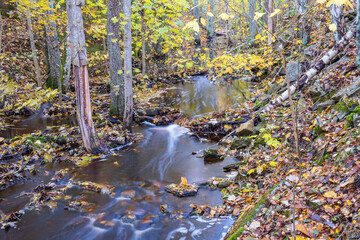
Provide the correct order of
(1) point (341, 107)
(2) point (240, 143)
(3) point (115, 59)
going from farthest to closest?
(3) point (115, 59) → (2) point (240, 143) → (1) point (341, 107)

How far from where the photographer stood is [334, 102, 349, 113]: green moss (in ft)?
14.7

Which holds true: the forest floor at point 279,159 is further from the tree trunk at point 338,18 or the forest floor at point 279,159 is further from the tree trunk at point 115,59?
the tree trunk at point 115,59

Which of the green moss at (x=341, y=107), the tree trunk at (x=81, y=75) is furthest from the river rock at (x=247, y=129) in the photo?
the tree trunk at (x=81, y=75)

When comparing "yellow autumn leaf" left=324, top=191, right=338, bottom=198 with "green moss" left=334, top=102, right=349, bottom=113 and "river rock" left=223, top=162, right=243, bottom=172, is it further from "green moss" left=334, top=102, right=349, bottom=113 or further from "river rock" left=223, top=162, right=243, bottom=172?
"river rock" left=223, top=162, right=243, bottom=172

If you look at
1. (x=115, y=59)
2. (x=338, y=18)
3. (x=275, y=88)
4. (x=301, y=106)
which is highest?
(x=338, y=18)

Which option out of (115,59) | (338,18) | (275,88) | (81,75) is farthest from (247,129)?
(115,59)

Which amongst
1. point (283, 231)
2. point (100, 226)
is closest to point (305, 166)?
point (283, 231)

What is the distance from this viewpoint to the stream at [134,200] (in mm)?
4305

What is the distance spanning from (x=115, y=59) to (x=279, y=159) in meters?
7.02

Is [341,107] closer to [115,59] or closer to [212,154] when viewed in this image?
[212,154]

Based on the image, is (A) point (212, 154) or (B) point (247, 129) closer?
(A) point (212, 154)

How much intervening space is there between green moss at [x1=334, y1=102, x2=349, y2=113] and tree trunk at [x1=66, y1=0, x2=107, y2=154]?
19.5 ft

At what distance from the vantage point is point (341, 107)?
468 cm

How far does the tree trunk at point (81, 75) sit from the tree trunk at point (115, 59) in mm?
2274
